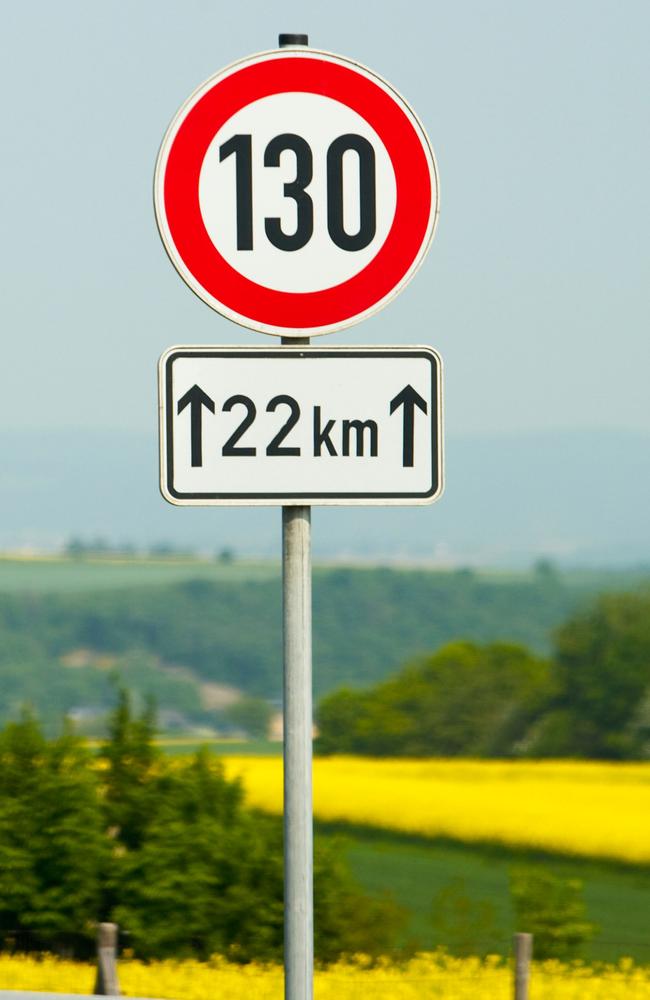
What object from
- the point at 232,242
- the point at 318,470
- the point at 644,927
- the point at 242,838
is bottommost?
the point at 644,927

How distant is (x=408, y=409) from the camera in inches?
115

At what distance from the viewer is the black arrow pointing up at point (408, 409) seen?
291cm

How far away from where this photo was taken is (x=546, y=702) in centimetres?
2161

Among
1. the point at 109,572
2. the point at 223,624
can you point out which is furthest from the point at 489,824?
the point at 109,572

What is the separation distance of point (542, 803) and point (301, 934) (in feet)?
60.1

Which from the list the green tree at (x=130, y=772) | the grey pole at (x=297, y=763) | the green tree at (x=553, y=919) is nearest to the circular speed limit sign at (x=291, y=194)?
the grey pole at (x=297, y=763)

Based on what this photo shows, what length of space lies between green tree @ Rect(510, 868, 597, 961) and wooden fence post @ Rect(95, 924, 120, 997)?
4.69 metres

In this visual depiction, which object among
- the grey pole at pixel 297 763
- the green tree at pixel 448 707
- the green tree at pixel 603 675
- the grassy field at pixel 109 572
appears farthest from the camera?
the grassy field at pixel 109 572

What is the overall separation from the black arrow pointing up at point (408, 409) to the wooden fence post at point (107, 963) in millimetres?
Answer: 6389

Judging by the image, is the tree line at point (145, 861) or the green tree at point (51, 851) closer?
the tree line at point (145, 861)

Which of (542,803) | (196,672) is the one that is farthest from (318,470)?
(196,672)

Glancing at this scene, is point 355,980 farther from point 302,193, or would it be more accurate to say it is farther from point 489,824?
point 489,824

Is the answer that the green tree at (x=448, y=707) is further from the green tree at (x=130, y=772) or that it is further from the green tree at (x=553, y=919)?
the green tree at (x=130, y=772)

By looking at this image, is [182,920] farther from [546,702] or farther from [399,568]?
[399,568]
